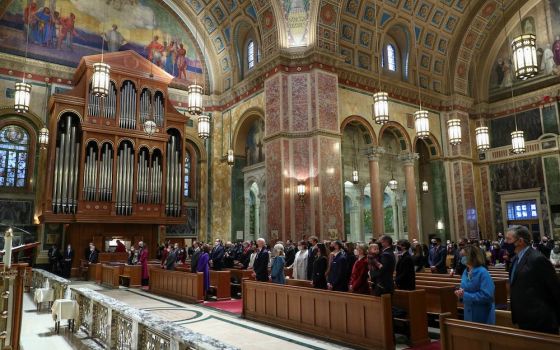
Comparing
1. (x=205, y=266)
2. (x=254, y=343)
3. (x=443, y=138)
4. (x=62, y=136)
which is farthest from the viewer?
(x=443, y=138)

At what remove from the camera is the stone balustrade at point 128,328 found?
3877mm

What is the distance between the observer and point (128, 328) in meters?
5.44

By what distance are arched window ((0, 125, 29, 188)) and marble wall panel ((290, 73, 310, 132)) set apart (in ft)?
37.9

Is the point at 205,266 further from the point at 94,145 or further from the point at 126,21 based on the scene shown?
the point at 126,21

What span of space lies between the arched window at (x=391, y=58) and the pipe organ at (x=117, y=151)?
440 inches

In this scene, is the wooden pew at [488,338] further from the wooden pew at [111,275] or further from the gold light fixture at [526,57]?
the wooden pew at [111,275]

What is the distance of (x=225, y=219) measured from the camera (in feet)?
72.6

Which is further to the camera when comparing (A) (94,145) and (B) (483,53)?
(B) (483,53)

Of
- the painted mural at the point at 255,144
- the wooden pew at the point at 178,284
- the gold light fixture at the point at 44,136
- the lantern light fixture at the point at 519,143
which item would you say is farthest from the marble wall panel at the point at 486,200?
the gold light fixture at the point at 44,136

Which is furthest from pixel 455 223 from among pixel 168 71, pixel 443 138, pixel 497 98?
pixel 168 71

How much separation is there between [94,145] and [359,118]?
12.0m

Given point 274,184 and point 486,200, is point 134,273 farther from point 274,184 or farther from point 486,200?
point 486,200

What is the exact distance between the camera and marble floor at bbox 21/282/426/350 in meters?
6.66

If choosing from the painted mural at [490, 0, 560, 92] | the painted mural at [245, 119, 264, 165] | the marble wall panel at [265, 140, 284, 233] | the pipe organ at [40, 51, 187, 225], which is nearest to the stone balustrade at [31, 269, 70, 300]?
the pipe organ at [40, 51, 187, 225]
